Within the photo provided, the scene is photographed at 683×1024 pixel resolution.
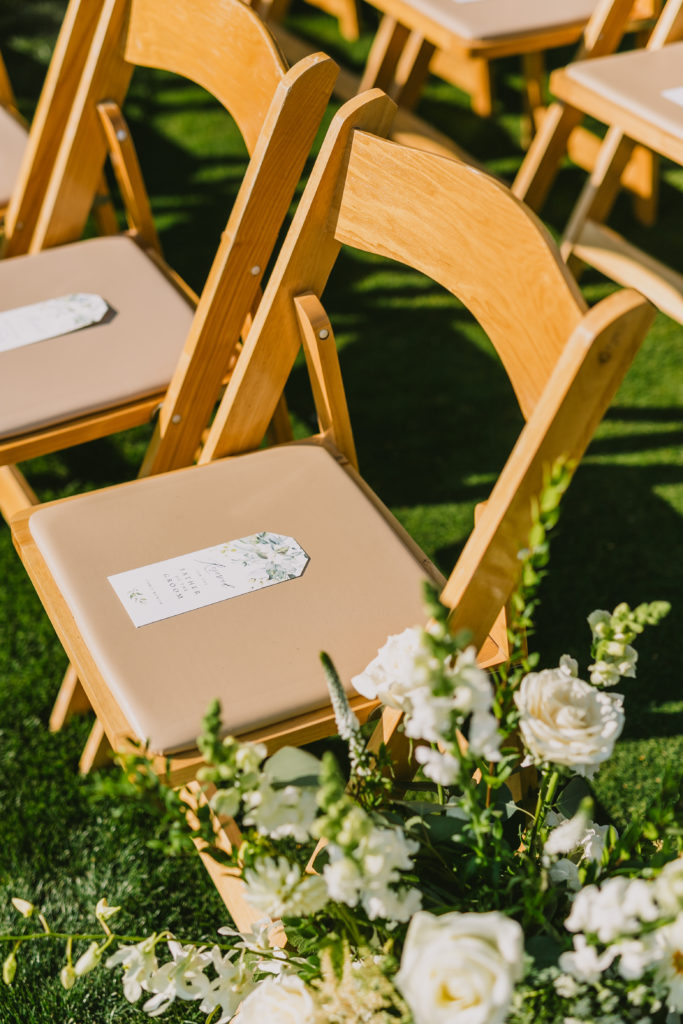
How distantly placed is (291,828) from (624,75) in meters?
1.73

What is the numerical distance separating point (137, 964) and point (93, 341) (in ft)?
3.35

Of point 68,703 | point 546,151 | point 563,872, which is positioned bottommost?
point 68,703

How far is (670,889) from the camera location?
2.20 feet

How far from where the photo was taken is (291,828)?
74cm

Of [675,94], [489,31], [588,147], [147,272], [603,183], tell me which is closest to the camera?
[147,272]

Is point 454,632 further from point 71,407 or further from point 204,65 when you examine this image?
point 204,65

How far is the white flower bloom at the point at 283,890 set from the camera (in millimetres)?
726

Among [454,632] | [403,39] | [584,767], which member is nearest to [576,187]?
[403,39]

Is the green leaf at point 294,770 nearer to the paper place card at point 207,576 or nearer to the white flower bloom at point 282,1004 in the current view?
the white flower bloom at point 282,1004

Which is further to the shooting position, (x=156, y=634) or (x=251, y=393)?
(x=251, y=393)

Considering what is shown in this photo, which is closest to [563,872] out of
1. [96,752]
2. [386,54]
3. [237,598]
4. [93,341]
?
[237,598]

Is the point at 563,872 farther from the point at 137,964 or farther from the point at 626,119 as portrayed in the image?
the point at 626,119

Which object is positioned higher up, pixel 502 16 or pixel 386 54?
pixel 502 16

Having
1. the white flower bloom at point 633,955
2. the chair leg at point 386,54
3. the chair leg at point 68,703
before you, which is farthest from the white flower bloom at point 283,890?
the chair leg at point 386,54
